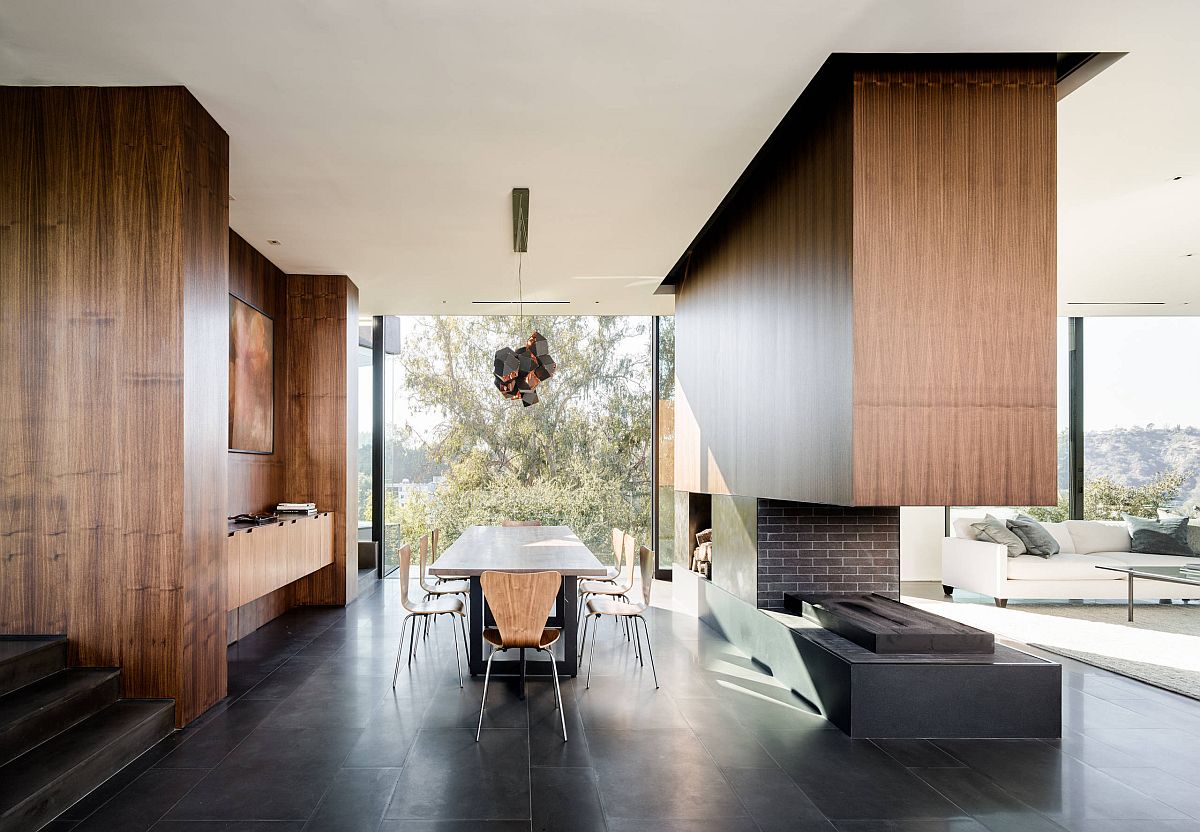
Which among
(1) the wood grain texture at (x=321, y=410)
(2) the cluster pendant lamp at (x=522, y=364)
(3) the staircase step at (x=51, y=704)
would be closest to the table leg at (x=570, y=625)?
(2) the cluster pendant lamp at (x=522, y=364)

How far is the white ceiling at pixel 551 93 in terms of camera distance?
9.69 ft

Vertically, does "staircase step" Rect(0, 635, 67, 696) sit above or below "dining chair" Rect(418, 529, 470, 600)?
above

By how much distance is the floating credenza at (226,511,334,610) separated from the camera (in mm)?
4660

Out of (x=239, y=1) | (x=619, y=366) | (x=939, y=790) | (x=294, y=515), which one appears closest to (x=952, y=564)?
(x=619, y=366)

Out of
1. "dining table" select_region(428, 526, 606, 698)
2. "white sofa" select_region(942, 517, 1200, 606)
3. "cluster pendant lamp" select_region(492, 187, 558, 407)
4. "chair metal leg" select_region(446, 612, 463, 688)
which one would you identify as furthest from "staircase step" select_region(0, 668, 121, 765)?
"white sofa" select_region(942, 517, 1200, 606)

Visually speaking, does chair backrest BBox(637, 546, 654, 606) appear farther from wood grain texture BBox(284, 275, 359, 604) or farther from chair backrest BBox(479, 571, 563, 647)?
wood grain texture BBox(284, 275, 359, 604)

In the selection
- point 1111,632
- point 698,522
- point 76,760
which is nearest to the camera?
point 76,760

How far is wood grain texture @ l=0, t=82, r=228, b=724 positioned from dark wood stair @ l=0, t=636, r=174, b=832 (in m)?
0.13

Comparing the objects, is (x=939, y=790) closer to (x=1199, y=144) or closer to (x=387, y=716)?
(x=387, y=716)

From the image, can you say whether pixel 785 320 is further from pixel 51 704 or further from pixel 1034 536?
pixel 1034 536

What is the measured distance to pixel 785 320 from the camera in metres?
4.04

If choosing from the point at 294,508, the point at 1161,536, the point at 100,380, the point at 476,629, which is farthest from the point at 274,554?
the point at 1161,536

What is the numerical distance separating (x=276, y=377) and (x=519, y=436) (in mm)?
3451

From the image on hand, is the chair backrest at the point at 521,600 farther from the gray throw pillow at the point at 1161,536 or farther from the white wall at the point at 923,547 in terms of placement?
the gray throw pillow at the point at 1161,536
